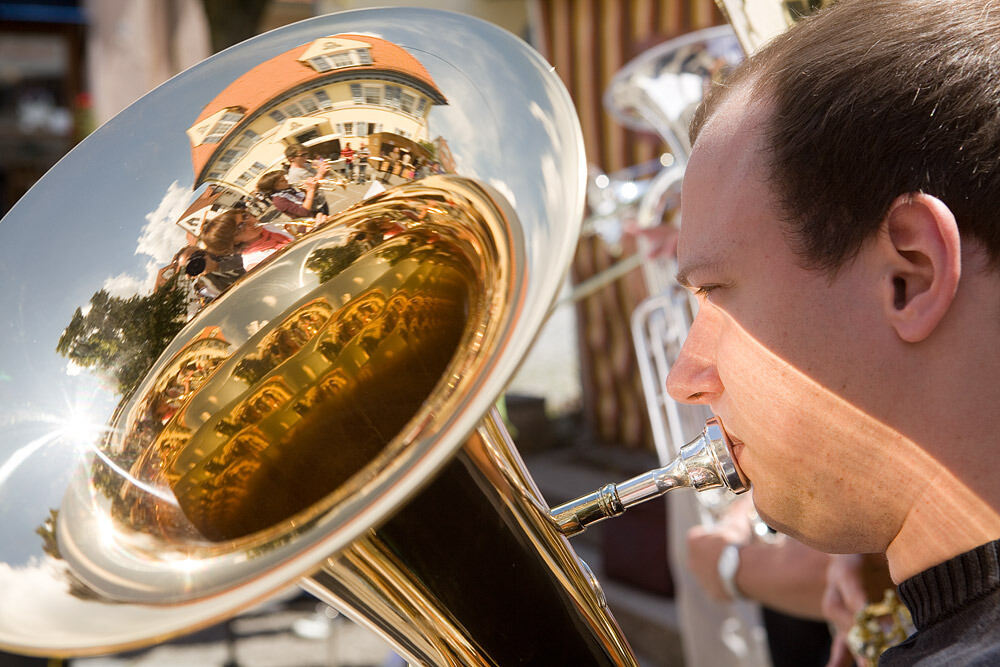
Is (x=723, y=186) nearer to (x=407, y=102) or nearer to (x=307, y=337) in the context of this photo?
(x=407, y=102)

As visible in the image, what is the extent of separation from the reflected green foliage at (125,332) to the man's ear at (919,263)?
2.81 ft

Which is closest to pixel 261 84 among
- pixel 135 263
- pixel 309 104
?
pixel 309 104

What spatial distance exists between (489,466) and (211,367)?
452 mm

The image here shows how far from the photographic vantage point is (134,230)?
1.14 meters

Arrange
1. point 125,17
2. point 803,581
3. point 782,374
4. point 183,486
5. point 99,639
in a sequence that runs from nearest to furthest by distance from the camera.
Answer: point 99,639, point 782,374, point 183,486, point 803,581, point 125,17

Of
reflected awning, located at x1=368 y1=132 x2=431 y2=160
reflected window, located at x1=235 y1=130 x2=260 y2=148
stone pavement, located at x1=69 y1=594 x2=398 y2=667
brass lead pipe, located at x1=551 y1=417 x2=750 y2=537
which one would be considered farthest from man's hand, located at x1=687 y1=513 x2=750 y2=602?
stone pavement, located at x1=69 y1=594 x2=398 y2=667

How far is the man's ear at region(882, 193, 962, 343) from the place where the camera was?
76 cm

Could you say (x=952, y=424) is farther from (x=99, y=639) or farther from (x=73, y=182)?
(x=73, y=182)

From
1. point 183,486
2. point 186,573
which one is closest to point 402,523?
point 186,573

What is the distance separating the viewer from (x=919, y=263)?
0.78 metres

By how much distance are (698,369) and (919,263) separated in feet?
0.91

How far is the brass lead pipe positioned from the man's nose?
0.04 metres

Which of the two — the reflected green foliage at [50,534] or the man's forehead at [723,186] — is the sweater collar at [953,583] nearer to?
the man's forehead at [723,186]

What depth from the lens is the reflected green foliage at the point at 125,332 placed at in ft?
3.61
